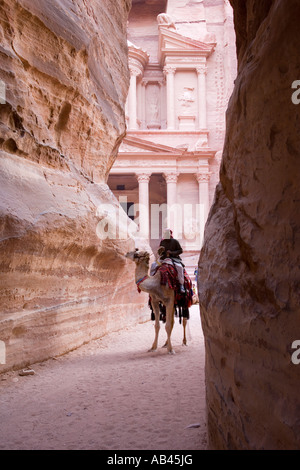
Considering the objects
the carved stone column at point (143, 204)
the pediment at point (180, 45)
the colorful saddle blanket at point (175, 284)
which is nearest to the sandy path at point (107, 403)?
the colorful saddle blanket at point (175, 284)

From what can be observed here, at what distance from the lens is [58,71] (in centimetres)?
697

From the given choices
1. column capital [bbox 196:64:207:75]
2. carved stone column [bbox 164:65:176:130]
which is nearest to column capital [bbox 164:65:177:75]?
carved stone column [bbox 164:65:176:130]

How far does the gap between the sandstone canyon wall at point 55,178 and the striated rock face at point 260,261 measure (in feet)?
11.1

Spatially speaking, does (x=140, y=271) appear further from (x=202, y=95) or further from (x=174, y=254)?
(x=202, y=95)

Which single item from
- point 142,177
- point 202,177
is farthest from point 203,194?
point 142,177

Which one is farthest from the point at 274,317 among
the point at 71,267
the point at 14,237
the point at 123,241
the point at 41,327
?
the point at 123,241

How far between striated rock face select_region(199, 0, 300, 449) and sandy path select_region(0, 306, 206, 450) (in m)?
0.91

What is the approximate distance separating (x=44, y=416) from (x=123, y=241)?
17.6 ft

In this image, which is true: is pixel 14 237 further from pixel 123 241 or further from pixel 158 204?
pixel 158 204

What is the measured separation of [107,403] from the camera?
176 inches

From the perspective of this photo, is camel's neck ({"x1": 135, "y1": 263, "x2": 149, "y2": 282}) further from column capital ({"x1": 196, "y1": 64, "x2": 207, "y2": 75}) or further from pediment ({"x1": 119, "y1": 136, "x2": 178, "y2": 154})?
column capital ({"x1": 196, "y1": 64, "x2": 207, "y2": 75})

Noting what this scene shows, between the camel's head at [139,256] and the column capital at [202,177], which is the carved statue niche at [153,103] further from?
the camel's head at [139,256]

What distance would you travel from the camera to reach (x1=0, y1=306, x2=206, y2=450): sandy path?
11.3ft

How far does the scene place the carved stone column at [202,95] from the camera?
107ft
